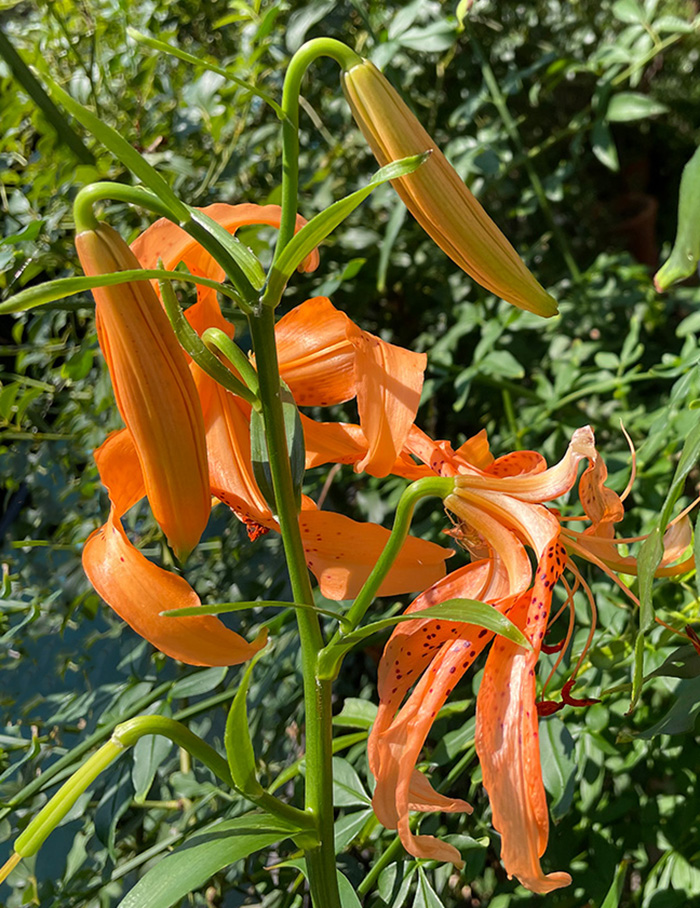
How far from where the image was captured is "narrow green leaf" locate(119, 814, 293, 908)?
36 cm

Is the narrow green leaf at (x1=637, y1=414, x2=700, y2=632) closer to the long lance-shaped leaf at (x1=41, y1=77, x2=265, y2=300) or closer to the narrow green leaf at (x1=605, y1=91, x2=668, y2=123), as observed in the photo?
the long lance-shaped leaf at (x1=41, y1=77, x2=265, y2=300)

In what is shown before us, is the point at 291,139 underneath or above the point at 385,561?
above

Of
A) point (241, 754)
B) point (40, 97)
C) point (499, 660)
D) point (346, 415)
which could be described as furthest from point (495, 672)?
point (346, 415)

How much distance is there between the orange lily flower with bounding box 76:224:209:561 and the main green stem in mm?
32

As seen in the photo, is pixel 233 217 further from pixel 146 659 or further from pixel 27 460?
pixel 27 460

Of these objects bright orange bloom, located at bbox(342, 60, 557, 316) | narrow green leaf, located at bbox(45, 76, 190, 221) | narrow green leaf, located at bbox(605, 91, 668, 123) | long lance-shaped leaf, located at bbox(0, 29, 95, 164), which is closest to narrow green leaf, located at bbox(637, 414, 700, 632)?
bright orange bloom, located at bbox(342, 60, 557, 316)

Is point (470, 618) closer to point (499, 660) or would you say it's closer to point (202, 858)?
point (499, 660)

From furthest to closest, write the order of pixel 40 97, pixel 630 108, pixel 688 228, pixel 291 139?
pixel 630 108
pixel 40 97
pixel 291 139
pixel 688 228

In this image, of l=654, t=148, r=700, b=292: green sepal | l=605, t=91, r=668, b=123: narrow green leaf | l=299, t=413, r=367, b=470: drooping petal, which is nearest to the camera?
l=654, t=148, r=700, b=292: green sepal

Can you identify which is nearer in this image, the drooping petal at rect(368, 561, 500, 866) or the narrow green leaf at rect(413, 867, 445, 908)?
the drooping petal at rect(368, 561, 500, 866)

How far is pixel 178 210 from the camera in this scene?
344mm

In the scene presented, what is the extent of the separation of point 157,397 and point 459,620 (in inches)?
6.1

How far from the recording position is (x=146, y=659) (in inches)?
28.8

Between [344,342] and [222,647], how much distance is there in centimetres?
18
